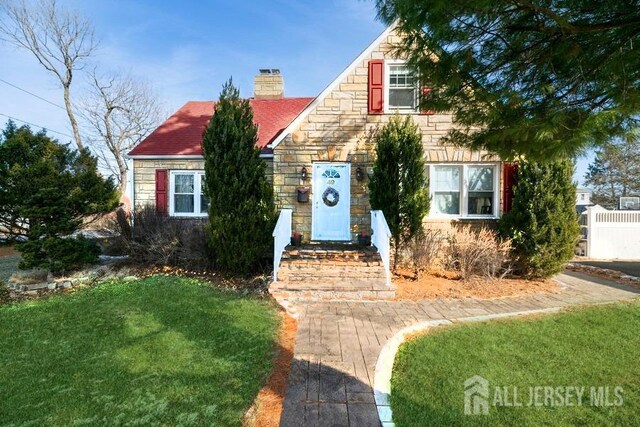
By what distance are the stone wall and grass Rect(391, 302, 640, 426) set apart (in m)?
9.69

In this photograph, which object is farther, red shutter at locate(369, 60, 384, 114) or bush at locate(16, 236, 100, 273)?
red shutter at locate(369, 60, 384, 114)

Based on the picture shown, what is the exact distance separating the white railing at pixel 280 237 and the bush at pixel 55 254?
4949 millimetres

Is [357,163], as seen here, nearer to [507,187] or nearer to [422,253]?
[422,253]

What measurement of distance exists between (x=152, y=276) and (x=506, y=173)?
29.9 ft

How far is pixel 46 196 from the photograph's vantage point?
802cm

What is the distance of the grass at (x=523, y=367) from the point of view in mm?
2973

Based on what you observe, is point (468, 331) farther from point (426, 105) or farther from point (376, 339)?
point (426, 105)

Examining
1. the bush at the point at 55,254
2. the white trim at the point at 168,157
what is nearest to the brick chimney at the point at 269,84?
the white trim at the point at 168,157

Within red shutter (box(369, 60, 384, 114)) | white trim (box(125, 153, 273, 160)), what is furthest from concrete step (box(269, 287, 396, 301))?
white trim (box(125, 153, 273, 160))

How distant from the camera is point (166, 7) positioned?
34.4 ft

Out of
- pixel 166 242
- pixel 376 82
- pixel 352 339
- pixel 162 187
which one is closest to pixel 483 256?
pixel 352 339

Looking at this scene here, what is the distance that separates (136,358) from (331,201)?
6465mm

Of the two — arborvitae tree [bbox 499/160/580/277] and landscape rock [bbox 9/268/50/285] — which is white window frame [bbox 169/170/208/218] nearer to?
landscape rock [bbox 9/268/50/285]

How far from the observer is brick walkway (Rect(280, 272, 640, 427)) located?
121 inches
